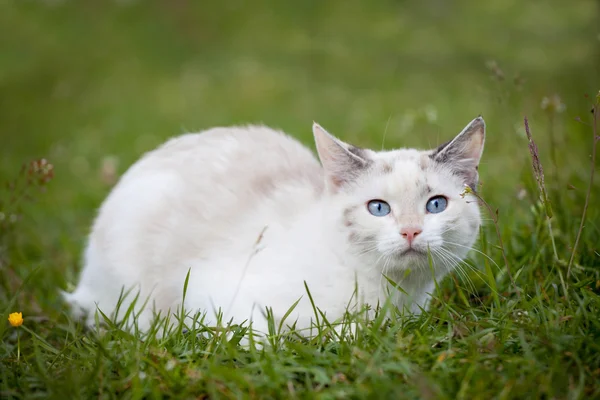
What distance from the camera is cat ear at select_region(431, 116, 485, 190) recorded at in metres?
2.69

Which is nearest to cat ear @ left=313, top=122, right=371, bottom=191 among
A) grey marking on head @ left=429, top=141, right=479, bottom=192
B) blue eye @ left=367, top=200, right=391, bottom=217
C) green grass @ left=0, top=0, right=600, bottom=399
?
blue eye @ left=367, top=200, right=391, bottom=217

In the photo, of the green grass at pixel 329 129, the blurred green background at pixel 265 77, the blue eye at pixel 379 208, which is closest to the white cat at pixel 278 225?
the blue eye at pixel 379 208

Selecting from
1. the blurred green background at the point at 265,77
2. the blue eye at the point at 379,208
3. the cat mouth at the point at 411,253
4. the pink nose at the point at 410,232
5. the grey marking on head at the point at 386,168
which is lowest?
the cat mouth at the point at 411,253

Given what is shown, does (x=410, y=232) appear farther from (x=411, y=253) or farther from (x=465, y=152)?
(x=465, y=152)

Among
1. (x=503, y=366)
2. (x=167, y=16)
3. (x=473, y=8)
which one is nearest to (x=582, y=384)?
(x=503, y=366)

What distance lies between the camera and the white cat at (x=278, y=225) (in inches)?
102

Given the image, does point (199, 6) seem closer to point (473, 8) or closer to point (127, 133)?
point (473, 8)

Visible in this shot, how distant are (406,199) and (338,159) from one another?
0.38 metres

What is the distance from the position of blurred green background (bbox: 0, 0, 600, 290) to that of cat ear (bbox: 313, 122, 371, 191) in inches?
36.2

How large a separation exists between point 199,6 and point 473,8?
5899 mm

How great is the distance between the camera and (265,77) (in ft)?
34.2

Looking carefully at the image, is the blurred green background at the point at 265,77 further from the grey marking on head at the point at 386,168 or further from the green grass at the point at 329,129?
the grey marking on head at the point at 386,168

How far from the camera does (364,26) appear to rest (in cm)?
1243

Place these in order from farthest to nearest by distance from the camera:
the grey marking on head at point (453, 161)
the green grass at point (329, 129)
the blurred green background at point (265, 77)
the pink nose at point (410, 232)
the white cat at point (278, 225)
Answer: the blurred green background at point (265, 77)
the grey marking on head at point (453, 161)
the white cat at point (278, 225)
the pink nose at point (410, 232)
the green grass at point (329, 129)
